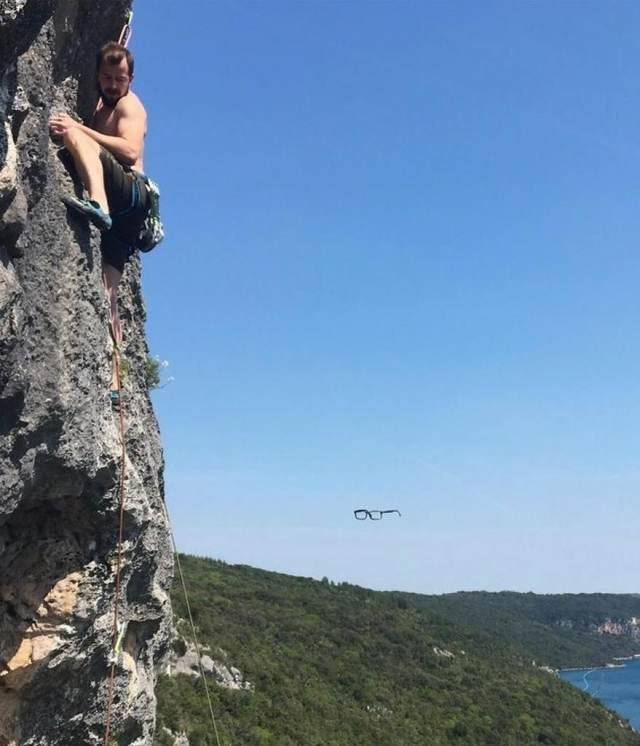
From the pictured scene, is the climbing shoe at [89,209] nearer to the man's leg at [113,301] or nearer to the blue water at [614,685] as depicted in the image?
the man's leg at [113,301]

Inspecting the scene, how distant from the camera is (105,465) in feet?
16.1

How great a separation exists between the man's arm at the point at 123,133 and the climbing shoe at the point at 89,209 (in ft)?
1.67

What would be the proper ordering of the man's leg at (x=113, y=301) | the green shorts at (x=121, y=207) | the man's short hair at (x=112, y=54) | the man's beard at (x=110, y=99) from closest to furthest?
the green shorts at (x=121, y=207) < the man's short hair at (x=112, y=54) < the man's beard at (x=110, y=99) < the man's leg at (x=113, y=301)

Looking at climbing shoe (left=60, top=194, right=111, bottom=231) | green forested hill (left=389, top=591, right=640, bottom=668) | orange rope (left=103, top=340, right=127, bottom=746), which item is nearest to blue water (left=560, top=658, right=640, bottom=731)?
green forested hill (left=389, top=591, right=640, bottom=668)

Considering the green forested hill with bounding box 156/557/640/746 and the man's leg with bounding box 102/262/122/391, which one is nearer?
the man's leg with bounding box 102/262/122/391

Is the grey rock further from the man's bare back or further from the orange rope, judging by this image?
the man's bare back

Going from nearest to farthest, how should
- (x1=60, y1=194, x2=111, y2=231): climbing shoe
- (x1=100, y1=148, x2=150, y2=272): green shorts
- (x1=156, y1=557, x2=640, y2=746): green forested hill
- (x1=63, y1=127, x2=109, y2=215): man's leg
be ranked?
(x1=60, y1=194, x2=111, y2=231): climbing shoe
(x1=63, y1=127, x2=109, y2=215): man's leg
(x1=100, y1=148, x2=150, y2=272): green shorts
(x1=156, y1=557, x2=640, y2=746): green forested hill

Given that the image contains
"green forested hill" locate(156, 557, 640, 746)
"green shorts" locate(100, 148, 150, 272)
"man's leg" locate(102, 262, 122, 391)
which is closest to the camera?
"green shorts" locate(100, 148, 150, 272)

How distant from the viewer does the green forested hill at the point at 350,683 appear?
89.1 ft

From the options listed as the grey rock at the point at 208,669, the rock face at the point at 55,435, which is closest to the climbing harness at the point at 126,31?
the rock face at the point at 55,435

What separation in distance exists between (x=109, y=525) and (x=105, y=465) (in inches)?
22.2

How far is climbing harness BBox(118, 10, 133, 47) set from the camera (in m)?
5.39

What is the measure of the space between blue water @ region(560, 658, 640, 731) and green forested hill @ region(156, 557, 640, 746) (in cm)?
4066

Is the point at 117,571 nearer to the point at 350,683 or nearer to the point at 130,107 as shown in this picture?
the point at 130,107
